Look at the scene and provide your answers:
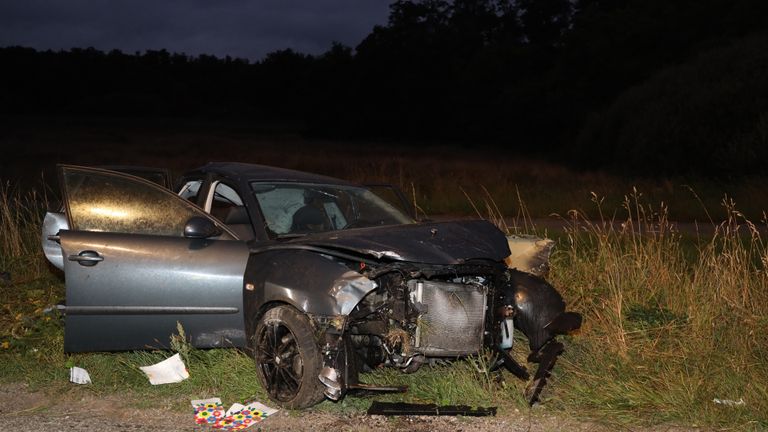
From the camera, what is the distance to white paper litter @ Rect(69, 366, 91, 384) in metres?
6.09

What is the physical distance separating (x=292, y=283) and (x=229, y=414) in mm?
956

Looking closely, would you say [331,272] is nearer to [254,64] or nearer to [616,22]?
[616,22]

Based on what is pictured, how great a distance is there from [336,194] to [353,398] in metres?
1.87

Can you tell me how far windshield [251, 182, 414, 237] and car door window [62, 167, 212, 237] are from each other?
22.0 inches

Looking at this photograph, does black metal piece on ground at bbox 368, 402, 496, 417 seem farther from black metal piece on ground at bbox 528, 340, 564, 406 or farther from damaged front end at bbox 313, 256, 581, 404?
black metal piece on ground at bbox 528, 340, 564, 406

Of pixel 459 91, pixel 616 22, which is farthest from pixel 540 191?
pixel 459 91

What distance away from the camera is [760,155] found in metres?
24.6

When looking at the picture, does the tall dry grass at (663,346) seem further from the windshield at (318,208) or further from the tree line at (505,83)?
the tree line at (505,83)

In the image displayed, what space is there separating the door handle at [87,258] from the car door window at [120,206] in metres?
0.33

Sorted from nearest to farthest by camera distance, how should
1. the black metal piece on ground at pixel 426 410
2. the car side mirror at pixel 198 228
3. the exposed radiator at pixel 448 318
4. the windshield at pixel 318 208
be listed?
the black metal piece on ground at pixel 426 410
the exposed radiator at pixel 448 318
the car side mirror at pixel 198 228
the windshield at pixel 318 208

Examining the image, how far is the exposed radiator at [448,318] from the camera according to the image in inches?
214

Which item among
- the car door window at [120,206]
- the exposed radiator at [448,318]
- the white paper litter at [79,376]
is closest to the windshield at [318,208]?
the car door window at [120,206]

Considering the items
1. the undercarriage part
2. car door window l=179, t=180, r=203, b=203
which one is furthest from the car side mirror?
car door window l=179, t=180, r=203, b=203

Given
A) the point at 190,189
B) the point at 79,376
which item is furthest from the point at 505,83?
the point at 79,376
